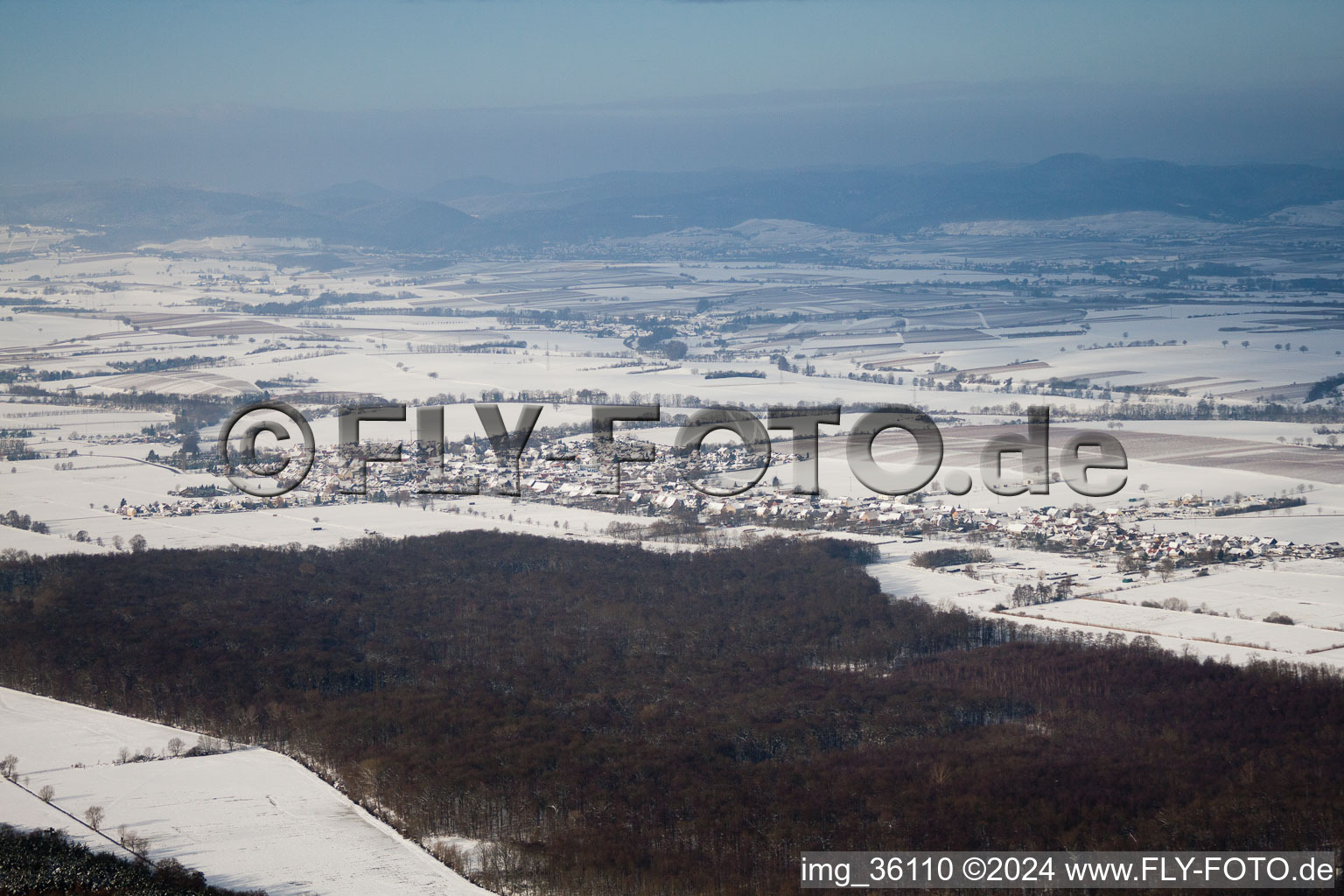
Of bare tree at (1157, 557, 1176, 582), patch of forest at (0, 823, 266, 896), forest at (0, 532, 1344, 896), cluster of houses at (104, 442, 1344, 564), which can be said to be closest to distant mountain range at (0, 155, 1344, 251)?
cluster of houses at (104, 442, 1344, 564)

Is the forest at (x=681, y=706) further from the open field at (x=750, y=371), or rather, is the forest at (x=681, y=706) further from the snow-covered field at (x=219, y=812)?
the open field at (x=750, y=371)

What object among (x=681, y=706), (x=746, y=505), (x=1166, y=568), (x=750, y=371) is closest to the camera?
(x=681, y=706)

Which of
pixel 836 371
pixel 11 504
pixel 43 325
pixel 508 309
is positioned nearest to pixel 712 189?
pixel 508 309

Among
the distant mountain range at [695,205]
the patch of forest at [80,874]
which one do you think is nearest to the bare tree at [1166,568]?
the patch of forest at [80,874]

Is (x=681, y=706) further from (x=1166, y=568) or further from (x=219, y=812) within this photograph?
(x=1166, y=568)

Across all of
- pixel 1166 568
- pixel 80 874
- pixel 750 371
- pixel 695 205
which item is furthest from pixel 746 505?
pixel 695 205
